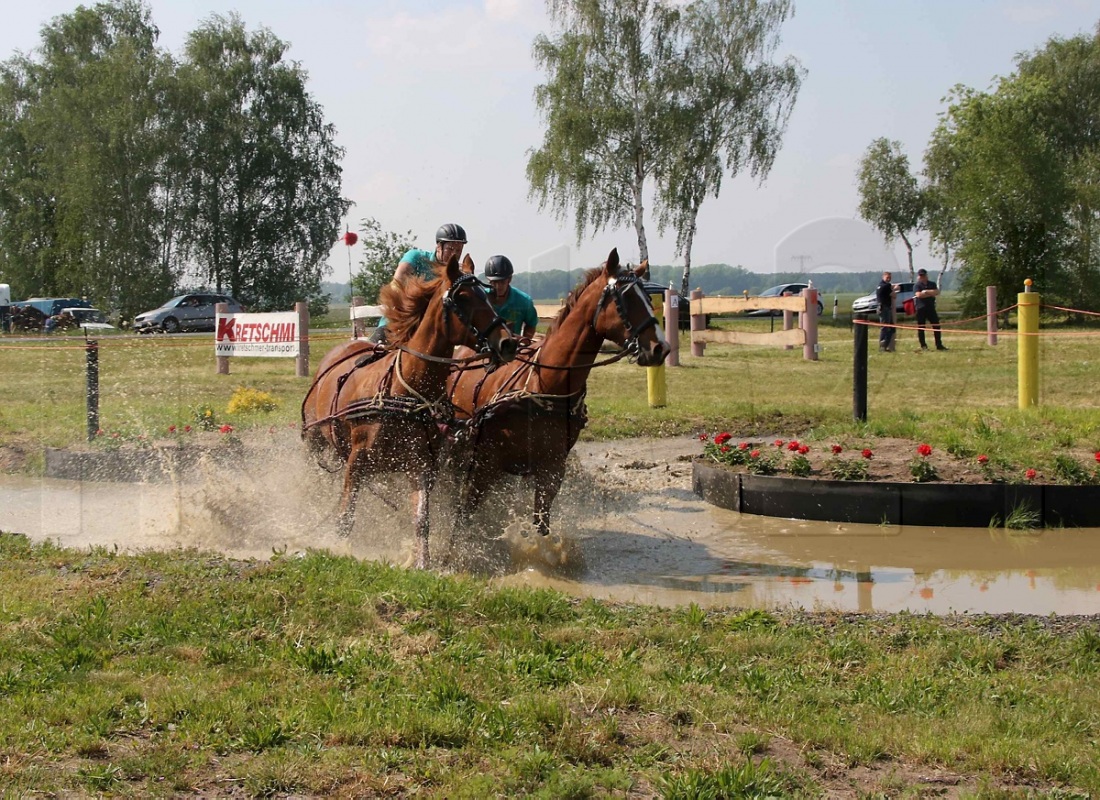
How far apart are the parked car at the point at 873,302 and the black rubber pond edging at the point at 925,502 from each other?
2196 centimetres

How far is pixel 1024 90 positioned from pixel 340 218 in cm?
2819

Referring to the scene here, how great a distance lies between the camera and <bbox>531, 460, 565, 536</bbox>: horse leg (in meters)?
8.03

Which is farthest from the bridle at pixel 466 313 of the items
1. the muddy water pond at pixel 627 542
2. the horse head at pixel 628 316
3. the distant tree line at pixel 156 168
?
the distant tree line at pixel 156 168

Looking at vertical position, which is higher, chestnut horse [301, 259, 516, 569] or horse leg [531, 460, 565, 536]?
chestnut horse [301, 259, 516, 569]

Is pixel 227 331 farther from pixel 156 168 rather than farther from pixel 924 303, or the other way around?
pixel 156 168

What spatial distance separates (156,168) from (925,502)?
42.9m

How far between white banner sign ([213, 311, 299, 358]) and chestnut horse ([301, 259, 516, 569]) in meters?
10.2

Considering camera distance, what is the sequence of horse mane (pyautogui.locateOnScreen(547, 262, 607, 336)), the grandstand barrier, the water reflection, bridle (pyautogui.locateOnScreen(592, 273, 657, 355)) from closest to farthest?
the water reflection, bridle (pyautogui.locateOnScreen(592, 273, 657, 355)), horse mane (pyautogui.locateOnScreen(547, 262, 607, 336)), the grandstand barrier

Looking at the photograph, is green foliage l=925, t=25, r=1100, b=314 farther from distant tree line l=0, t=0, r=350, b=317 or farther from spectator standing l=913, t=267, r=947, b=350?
distant tree line l=0, t=0, r=350, b=317

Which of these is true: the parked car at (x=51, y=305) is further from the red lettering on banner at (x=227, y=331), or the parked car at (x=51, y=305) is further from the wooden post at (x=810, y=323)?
the wooden post at (x=810, y=323)

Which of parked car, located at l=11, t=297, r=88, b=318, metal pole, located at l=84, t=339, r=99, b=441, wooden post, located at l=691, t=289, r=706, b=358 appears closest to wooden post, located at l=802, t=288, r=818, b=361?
wooden post, located at l=691, t=289, r=706, b=358

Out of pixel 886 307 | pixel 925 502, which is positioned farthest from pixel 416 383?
pixel 886 307

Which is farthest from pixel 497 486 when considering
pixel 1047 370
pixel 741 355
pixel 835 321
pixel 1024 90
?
pixel 1024 90

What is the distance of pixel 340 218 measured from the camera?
51906mm
